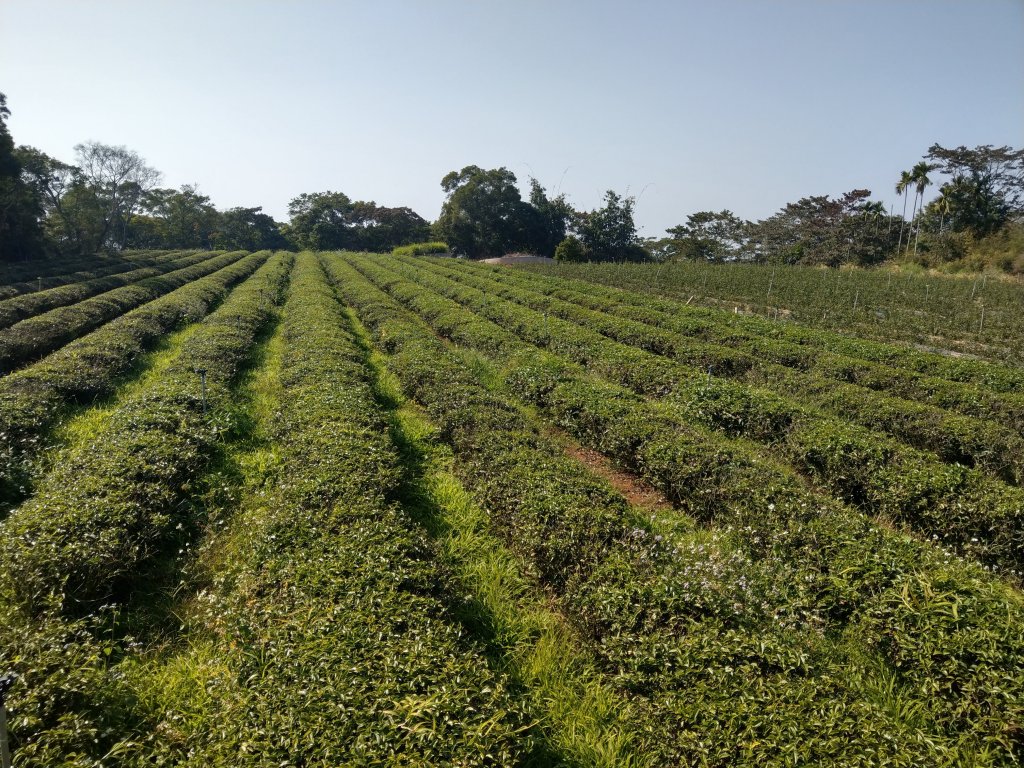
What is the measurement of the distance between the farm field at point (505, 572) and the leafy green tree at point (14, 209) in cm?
3436

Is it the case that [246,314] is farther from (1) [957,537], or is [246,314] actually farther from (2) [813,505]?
(1) [957,537]

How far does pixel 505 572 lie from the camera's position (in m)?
5.30

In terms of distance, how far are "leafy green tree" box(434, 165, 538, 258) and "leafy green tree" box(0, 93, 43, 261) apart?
132 feet

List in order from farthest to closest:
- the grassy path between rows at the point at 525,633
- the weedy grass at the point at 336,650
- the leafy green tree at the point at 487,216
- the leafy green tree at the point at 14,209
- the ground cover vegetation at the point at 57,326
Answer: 1. the leafy green tree at the point at 487,216
2. the leafy green tree at the point at 14,209
3. the ground cover vegetation at the point at 57,326
4. the grassy path between rows at the point at 525,633
5. the weedy grass at the point at 336,650

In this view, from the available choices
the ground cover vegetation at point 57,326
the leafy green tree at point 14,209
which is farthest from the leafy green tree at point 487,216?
the ground cover vegetation at point 57,326

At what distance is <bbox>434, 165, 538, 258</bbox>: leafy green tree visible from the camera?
6444 centimetres

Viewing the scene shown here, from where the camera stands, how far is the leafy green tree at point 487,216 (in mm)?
64438

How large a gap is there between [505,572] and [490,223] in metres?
63.7

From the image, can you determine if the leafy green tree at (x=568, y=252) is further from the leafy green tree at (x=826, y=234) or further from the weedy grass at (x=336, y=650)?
the weedy grass at (x=336, y=650)

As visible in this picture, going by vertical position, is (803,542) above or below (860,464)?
below

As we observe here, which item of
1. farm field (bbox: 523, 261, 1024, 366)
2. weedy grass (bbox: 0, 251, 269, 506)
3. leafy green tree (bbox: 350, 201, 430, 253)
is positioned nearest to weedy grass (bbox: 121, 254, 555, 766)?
weedy grass (bbox: 0, 251, 269, 506)

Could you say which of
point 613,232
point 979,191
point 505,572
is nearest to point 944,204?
point 979,191

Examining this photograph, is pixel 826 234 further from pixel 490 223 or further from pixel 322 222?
pixel 322 222

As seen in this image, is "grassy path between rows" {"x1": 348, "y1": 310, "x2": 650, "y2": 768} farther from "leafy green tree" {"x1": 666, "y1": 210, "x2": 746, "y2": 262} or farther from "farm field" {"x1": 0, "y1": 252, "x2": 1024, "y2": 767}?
"leafy green tree" {"x1": 666, "y1": 210, "x2": 746, "y2": 262}
